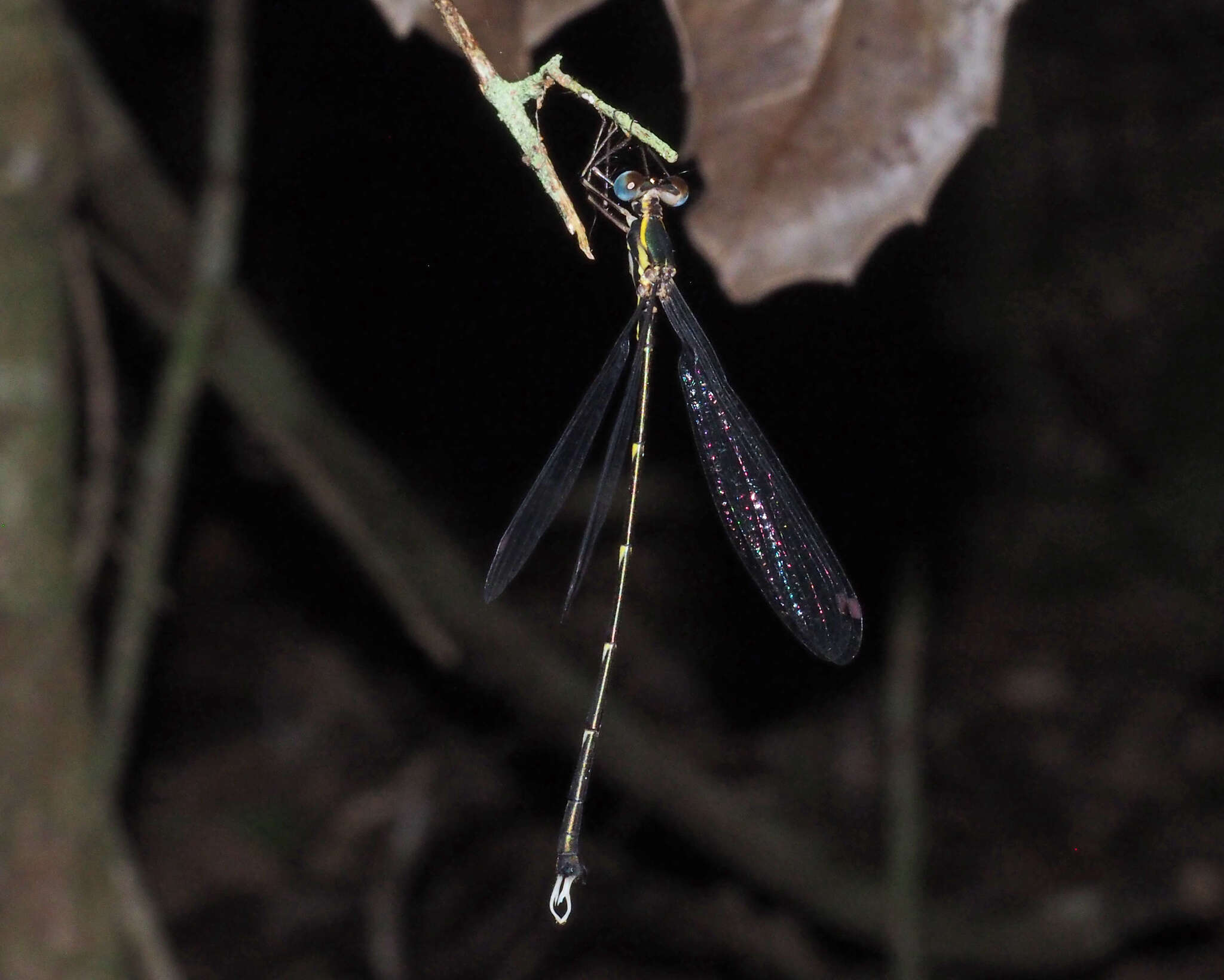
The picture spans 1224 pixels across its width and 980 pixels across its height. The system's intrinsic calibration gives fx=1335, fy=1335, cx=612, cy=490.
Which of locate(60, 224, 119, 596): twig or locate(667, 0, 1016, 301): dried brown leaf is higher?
locate(667, 0, 1016, 301): dried brown leaf

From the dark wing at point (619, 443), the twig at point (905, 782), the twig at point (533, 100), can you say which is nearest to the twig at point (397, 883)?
the twig at point (905, 782)

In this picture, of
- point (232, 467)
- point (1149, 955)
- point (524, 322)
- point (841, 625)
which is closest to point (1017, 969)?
point (1149, 955)

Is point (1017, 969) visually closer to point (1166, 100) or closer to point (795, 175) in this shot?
point (795, 175)

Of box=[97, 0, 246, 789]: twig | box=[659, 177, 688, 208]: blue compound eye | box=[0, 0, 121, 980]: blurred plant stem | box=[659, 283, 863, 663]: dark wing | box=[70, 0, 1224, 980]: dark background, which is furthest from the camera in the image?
box=[70, 0, 1224, 980]: dark background

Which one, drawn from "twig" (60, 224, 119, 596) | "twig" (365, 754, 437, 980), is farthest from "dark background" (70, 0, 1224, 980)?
"twig" (60, 224, 119, 596)

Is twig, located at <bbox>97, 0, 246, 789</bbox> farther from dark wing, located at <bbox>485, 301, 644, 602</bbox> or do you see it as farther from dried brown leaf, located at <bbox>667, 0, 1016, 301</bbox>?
dried brown leaf, located at <bbox>667, 0, 1016, 301</bbox>

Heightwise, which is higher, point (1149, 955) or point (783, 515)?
point (783, 515)

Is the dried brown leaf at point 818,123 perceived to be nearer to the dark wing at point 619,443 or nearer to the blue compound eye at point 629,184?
the blue compound eye at point 629,184

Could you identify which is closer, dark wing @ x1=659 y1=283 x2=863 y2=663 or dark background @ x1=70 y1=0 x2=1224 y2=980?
dark wing @ x1=659 y1=283 x2=863 y2=663
